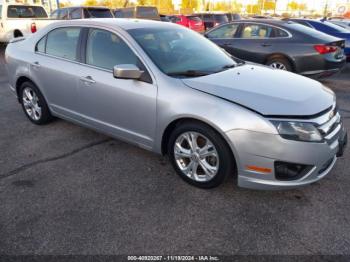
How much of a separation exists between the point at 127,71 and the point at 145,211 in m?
1.38

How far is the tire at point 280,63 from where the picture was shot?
23.2ft

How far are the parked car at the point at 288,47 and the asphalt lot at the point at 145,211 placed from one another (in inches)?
139

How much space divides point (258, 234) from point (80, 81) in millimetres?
2656

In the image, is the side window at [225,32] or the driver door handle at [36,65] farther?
the side window at [225,32]

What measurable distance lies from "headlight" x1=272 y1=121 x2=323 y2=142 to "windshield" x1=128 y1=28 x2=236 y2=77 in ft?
3.60

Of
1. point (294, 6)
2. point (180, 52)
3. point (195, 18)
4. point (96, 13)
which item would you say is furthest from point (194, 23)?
point (294, 6)

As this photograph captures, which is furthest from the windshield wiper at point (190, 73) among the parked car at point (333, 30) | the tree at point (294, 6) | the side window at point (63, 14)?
the tree at point (294, 6)

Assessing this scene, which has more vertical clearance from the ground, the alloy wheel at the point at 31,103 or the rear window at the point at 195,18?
the rear window at the point at 195,18

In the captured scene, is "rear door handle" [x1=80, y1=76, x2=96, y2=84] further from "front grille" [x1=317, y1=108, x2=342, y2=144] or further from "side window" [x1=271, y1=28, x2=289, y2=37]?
"side window" [x1=271, y1=28, x2=289, y2=37]

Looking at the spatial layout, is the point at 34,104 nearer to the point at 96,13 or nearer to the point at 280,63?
the point at 280,63

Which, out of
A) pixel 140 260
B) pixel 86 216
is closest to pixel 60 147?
pixel 86 216

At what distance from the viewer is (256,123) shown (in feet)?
8.50

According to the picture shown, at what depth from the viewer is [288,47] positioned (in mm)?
7031

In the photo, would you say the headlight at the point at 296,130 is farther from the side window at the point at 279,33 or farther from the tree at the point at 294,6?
the tree at the point at 294,6
